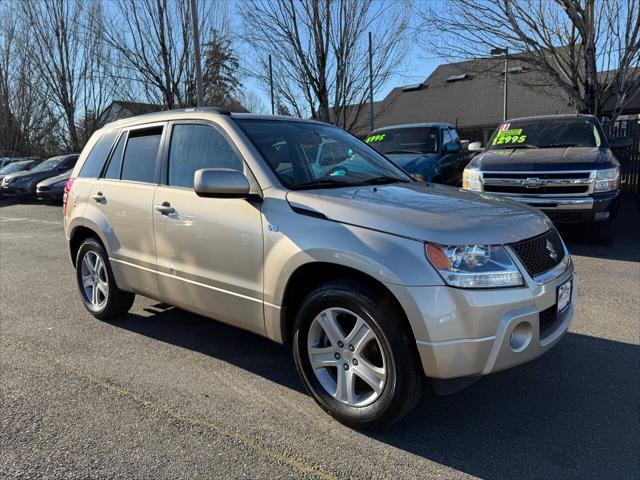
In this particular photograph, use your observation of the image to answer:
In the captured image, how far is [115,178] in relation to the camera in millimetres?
4414

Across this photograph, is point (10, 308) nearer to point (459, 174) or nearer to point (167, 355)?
point (167, 355)

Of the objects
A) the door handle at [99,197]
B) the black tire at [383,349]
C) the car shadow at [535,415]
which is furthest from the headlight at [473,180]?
the black tire at [383,349]

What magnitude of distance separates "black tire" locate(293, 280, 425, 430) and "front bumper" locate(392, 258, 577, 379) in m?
0.09

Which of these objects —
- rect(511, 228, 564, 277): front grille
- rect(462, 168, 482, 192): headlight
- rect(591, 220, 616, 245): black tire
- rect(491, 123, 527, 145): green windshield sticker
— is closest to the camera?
rect(511, 228, 564, 277): front grille

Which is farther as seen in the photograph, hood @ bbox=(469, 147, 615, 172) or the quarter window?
hood @ bbox=(469, 147, 615, 172)

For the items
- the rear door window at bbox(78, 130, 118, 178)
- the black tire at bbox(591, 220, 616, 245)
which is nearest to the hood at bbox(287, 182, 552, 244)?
the rear door window at bbox(78, 130, 118, 178)

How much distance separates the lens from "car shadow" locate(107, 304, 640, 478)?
254cm

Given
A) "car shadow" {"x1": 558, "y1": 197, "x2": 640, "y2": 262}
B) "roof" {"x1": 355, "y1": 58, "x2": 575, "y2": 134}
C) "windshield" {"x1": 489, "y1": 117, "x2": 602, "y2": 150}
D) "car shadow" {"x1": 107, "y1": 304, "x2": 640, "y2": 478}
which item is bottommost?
"car shadow" {"x1": 107, "y1": 304, "x2": 640, "y2": 478}

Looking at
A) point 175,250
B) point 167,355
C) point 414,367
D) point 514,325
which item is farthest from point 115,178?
point 514,325

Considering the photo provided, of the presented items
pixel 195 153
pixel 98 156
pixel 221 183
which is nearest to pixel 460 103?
pixel 98 156

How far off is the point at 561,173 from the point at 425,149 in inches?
114

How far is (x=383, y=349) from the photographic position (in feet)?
8.66

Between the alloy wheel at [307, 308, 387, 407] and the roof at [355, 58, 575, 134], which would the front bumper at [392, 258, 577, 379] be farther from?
the roof at [355, 58, 575, 134]

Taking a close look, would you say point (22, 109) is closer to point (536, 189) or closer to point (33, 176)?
point (33, 176)
